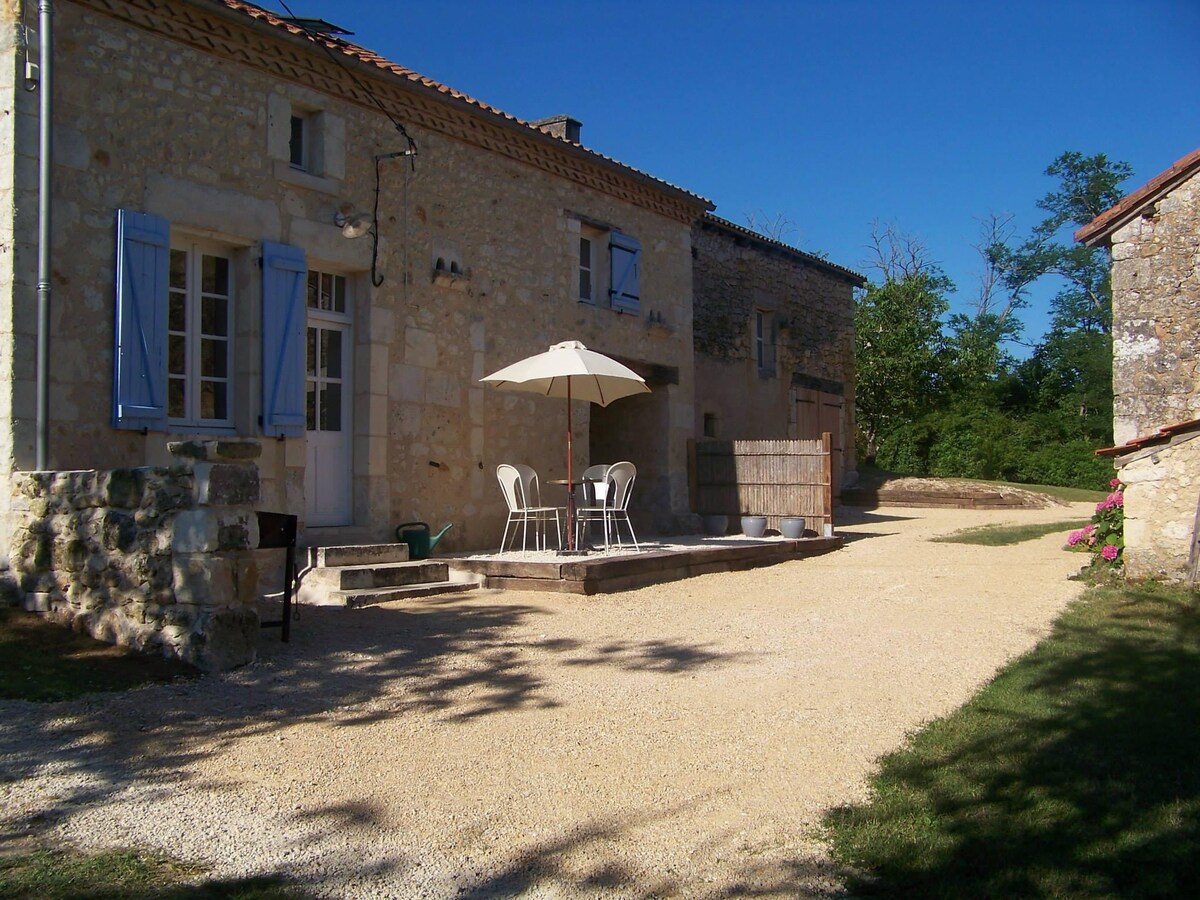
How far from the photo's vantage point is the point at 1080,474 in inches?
893

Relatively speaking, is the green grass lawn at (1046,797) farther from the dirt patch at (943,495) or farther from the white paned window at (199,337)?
the dirt patch at (943,495)

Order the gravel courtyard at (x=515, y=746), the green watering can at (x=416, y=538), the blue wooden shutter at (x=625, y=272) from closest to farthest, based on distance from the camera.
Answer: the gravel courtyard at (x=515, y=746)
the green watering can at (x=416, y=538)
the blue wooden shutter at (x=625, y=272)

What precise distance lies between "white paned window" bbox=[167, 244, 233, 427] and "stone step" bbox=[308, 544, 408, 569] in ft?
4.11

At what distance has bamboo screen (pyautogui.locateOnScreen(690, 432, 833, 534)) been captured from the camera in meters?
12.0

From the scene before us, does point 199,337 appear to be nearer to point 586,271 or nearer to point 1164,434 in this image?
point 586,271

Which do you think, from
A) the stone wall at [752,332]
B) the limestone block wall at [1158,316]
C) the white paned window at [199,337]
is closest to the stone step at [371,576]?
the white paned window at [199,337]

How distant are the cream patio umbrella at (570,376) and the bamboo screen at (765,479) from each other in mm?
3243

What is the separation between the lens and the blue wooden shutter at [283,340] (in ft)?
26.0

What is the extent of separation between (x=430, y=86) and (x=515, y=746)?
691 cm

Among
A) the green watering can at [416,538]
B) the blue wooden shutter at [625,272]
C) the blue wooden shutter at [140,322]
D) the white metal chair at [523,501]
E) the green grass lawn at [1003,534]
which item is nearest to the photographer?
the blue wooden shutter at [140,322]

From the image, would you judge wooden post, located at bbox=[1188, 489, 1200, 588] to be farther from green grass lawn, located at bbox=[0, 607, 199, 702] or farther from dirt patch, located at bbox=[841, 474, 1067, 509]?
dirt patch, located at bbox=[841, 474, 1067, 509]

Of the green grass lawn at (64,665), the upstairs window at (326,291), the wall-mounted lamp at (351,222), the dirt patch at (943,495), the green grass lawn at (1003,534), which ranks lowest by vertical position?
the green grass lawn at (64,665)

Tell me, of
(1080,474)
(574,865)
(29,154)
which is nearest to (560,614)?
(574,865)

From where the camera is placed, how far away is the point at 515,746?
420cm
